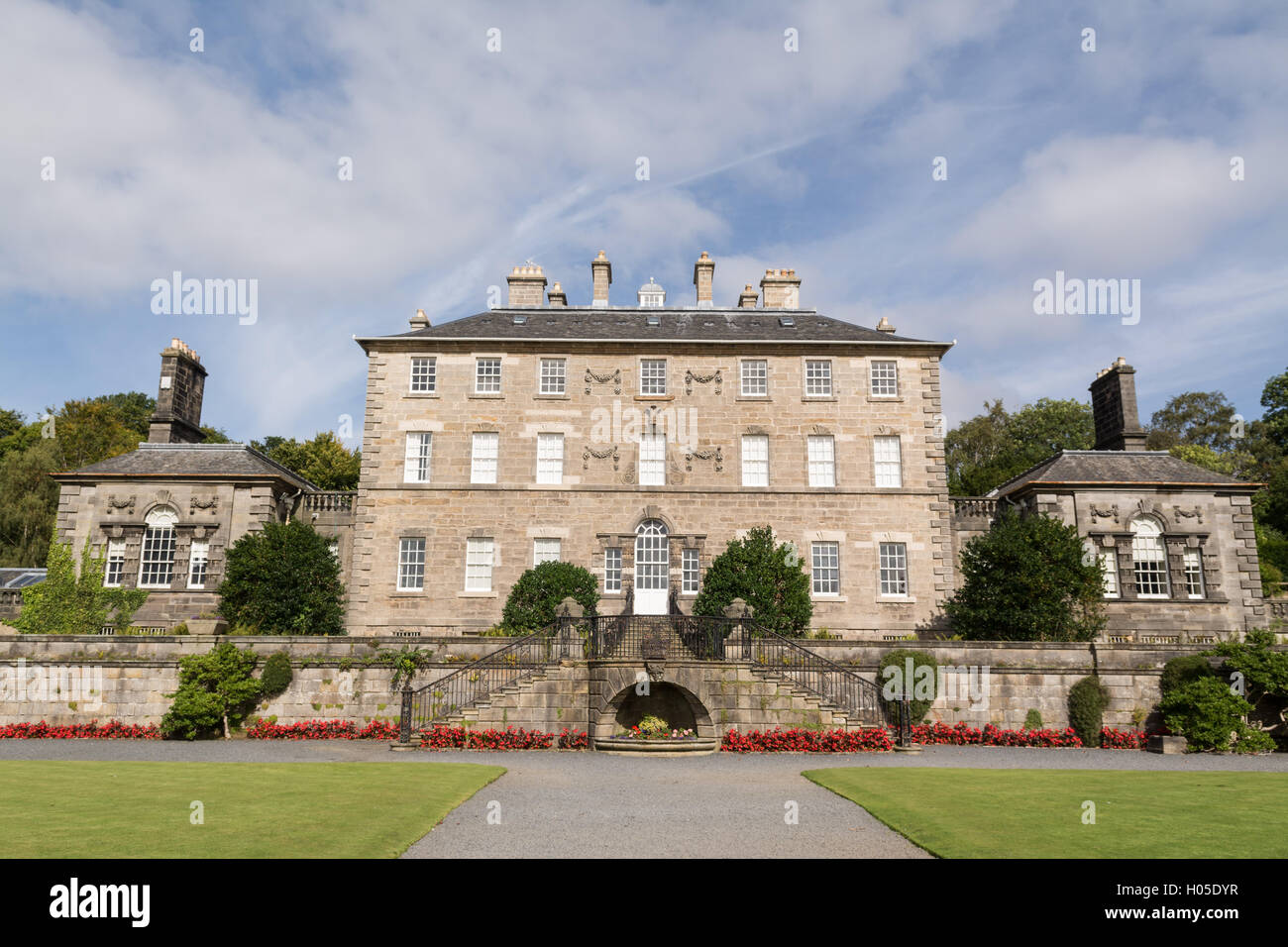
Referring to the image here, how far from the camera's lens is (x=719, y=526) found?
2875cm

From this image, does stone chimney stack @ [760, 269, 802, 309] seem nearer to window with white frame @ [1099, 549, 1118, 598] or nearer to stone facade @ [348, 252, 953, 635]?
stone facade @ [348, 252, 953, 635]

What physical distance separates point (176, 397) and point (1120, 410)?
3555cm

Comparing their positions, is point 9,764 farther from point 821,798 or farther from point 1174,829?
point 1174,829

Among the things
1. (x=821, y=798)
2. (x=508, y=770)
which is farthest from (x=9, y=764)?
(x=821, y=798)

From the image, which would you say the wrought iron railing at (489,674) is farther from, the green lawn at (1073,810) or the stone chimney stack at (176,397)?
the stone chimney stack at (176,397)

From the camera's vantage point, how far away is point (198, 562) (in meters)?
28.4

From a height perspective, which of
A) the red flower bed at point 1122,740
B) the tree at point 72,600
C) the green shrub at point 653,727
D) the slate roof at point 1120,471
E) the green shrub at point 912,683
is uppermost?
the slate roof at point 1120,471

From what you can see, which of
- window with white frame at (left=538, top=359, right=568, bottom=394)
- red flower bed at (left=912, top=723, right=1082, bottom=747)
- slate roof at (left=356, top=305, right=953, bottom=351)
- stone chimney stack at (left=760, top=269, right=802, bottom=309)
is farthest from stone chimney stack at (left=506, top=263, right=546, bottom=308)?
red flower bed at (left=912, top=723, right=1082, bottom=747)

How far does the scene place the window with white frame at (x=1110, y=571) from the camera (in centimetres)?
2816

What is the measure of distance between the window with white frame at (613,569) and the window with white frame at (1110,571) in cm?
1612

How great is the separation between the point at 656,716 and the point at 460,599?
10.6 metres

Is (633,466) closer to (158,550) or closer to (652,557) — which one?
(652,557)

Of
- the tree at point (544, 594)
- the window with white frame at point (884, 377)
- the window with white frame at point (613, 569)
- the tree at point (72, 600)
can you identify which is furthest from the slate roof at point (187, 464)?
the window with white frame at point (884, 377)

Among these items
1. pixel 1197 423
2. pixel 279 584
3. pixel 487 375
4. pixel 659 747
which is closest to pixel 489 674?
pixel 659 747
